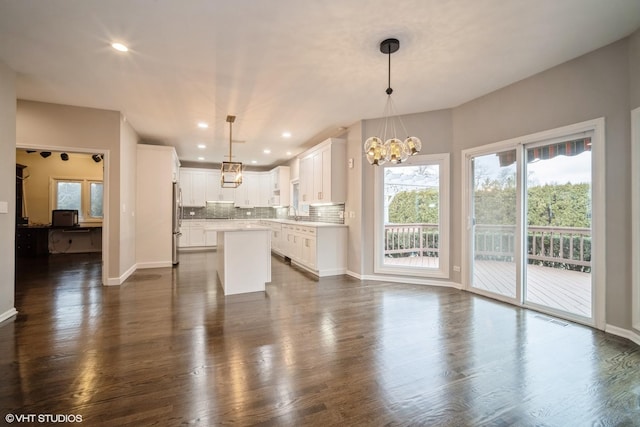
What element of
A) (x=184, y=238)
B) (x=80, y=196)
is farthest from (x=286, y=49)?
(x=80, y=196)

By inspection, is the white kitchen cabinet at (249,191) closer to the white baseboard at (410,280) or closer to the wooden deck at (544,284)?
the white baseboard at (410,280)

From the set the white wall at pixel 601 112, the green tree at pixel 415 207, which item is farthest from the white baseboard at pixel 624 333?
the green tree at pixel 415 207

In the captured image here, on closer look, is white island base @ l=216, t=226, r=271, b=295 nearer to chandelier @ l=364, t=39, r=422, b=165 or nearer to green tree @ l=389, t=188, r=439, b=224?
chandelier @ l=364, t=39, r=422, b=165

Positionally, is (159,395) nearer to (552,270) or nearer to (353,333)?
(353,333)

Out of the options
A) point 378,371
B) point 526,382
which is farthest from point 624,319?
point 378,371

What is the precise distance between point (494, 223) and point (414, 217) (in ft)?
3.98

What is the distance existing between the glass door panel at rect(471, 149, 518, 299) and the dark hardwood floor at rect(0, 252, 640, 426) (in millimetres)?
435

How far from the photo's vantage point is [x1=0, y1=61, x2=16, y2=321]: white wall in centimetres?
306

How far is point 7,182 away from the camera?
125 inches

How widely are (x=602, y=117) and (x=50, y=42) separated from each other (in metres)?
5.51

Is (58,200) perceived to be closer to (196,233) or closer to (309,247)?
(196,233)

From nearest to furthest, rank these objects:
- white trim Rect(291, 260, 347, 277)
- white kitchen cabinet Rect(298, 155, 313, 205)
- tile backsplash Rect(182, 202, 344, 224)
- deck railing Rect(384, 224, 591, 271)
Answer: deck railing Rect(384, 224, 591, 271)
white trim Rect(291, 260, 347, 277)
white kitchen cabinet Rect(298, 155, 313, 205)
tile backsplash Rect(182, 202, 344, 224)

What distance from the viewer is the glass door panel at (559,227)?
3160 millimetres

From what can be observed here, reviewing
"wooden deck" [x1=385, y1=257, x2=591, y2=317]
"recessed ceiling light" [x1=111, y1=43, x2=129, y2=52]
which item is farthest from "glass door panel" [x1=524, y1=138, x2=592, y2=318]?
"recessed ceiling light" [x1=111, y1=43, x2=129, y2=52]
